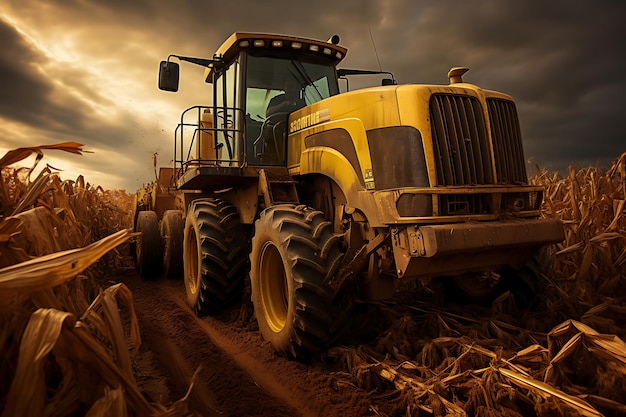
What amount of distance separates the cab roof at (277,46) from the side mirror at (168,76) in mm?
676

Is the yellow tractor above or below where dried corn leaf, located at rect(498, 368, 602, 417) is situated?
above

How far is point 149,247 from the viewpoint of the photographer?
7410mm

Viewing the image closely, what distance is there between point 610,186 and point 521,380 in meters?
4.42

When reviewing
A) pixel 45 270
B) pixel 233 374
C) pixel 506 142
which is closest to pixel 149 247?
pixel 233 374

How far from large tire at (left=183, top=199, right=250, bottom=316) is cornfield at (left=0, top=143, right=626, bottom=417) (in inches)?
38.2

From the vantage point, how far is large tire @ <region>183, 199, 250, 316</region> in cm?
490

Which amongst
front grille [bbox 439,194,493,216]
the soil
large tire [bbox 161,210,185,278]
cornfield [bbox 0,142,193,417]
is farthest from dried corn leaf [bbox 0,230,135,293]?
large tire [bbox 161,210,185,278]

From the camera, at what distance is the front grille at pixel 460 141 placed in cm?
345

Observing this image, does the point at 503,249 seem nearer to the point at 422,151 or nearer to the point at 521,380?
the point at 422,151

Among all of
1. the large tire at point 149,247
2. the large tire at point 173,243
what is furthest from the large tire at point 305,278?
the large tire at point 149,247

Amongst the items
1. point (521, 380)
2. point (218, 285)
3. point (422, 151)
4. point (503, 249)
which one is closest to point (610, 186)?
point (503, 249)

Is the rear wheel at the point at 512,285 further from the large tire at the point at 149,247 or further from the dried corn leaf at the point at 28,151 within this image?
the large tire at the point at 149,247

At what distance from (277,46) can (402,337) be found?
3660 millimetres

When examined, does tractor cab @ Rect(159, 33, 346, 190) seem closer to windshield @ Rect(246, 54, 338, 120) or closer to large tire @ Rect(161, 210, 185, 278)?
windshield @ Rect(246, 54, 338, 120)
